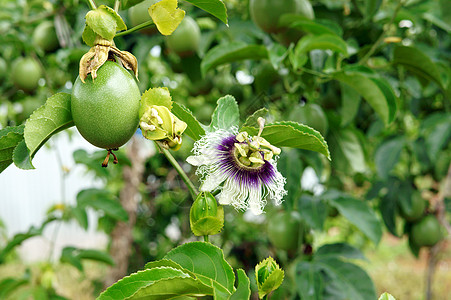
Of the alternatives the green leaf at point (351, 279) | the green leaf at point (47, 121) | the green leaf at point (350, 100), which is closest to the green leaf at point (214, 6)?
the green leaf at point (47, 121)

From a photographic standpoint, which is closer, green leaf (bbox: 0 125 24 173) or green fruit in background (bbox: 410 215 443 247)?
green leaf (bbox: 0 125 24 173)

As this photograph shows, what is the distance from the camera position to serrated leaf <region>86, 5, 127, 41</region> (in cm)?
40

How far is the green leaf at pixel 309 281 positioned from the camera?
901mm

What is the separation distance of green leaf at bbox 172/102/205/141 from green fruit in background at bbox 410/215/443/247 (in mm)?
1251

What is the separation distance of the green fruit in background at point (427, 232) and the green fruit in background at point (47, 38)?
1.27m

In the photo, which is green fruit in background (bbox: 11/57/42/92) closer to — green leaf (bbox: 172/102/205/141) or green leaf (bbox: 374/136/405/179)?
green leaf (bbox: 172/102/205/141)

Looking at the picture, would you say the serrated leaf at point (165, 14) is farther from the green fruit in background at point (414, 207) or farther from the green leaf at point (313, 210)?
the green fruit in background at point (414, 207)

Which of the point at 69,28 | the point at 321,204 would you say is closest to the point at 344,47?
the point at 321,204

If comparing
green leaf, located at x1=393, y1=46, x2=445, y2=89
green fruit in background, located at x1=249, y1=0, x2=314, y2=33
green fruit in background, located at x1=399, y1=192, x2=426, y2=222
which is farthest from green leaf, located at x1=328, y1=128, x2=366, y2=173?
green fruit in background, located at x1=399, y1=192, x2=426, y2=222

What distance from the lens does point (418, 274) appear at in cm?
398

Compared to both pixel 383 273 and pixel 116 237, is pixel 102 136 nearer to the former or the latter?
pixel 116 237

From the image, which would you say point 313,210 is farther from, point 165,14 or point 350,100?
point 165,14

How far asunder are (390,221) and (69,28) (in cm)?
115

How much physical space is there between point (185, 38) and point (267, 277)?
0.80 meters
